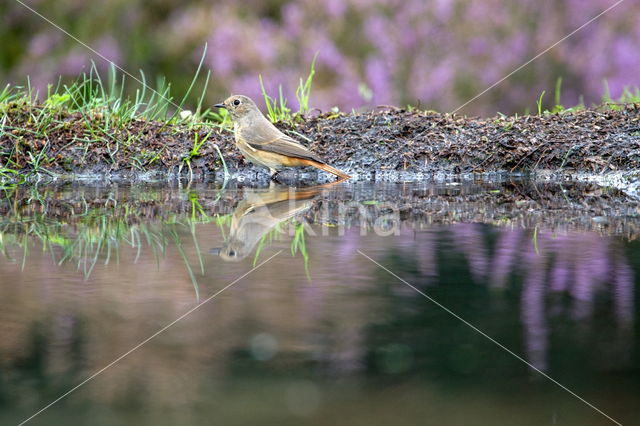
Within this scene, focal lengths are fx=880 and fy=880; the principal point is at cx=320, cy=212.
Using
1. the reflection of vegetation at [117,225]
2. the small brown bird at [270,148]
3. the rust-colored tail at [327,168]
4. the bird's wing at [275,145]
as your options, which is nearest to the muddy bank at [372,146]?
the rust-colored tail at [327,168]

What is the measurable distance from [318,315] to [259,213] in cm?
219

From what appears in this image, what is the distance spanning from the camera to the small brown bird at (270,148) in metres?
6.59

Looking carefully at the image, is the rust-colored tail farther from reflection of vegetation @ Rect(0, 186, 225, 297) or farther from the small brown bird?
reflection of vegetation @ Rect(0, 186, 225, 297)

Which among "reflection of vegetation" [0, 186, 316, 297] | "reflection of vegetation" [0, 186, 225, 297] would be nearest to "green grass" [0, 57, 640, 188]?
"reflection of vegetation" [0, 186, 316, 297]

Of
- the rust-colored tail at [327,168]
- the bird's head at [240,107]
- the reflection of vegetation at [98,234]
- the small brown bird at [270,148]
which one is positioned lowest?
the reflection of vegetation at [98,234]

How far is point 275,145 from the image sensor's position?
6.62m

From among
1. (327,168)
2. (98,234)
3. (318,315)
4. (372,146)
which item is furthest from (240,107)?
(318,315)

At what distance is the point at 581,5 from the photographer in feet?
32.9

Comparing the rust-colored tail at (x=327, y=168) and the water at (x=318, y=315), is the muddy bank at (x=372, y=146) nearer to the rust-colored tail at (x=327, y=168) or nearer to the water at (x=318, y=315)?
the rust-colored tail at (x=327, y=168)

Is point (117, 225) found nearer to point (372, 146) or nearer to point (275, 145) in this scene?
point (275, 145)

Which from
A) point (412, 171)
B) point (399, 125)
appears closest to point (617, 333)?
point (412, 171)

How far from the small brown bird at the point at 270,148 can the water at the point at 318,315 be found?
146 centimetres

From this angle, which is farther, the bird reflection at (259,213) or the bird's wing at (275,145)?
the bird's wing at (275,145)

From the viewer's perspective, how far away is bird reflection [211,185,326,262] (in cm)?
404
